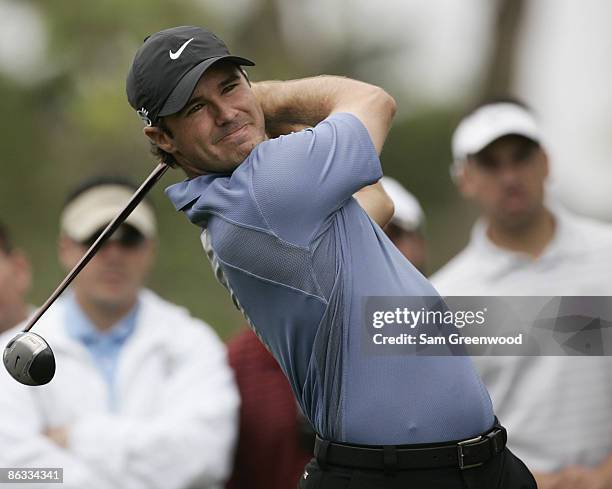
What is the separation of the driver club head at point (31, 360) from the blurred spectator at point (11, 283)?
4.39 feet

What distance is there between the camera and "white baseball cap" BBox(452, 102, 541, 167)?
4289 mm

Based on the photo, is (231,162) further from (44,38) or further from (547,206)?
(44,38)

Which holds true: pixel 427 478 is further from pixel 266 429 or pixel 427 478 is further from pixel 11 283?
pixel 11 283

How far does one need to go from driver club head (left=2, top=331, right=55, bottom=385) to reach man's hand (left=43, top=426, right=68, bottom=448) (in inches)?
30.7

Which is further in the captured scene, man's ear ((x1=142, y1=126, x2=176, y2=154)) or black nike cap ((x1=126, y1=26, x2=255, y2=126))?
man's ear ((x1=142, y1=126, x2=176, y2=154))

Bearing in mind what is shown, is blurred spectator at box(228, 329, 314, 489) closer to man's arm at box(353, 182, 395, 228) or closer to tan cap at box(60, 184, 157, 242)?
tan cap at box(60, 184, 157, 242)

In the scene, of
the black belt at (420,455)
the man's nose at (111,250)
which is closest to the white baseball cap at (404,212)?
the man's nose at (111,250)

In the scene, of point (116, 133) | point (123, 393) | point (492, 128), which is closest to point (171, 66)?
Answer: point (123, 393)

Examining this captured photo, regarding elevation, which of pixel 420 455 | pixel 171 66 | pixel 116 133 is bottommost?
pixel 116 133

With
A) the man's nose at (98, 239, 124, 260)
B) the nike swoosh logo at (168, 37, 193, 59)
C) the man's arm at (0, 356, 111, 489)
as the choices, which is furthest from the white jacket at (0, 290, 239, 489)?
the nike swoosh logo at (168, 37, 193, 59)

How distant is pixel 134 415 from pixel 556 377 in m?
1.33

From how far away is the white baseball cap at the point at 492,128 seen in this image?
4.29 meters

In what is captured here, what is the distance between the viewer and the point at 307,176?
8.86ft

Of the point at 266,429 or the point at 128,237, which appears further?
the point at 128,237
